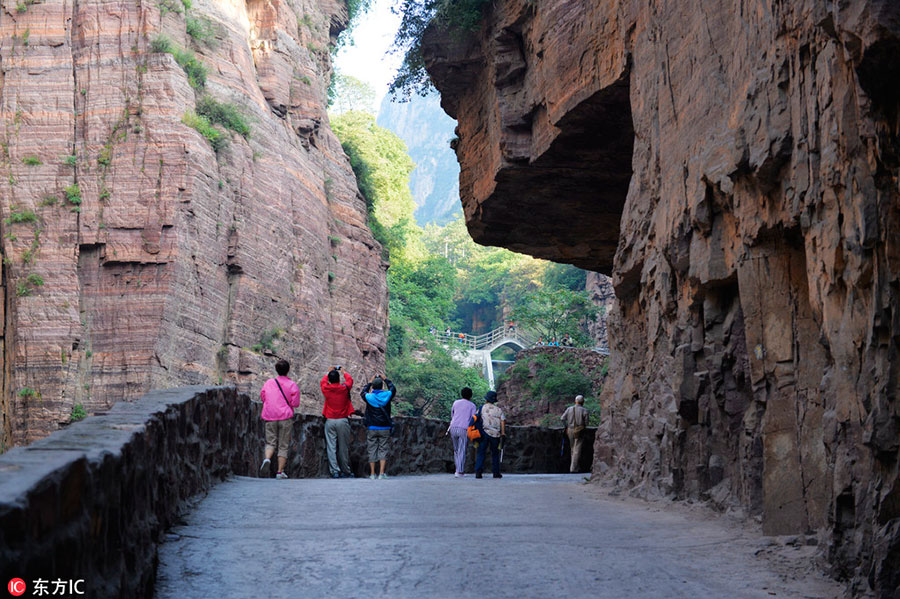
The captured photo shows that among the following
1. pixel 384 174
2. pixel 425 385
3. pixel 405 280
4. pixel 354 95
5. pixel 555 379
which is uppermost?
pixel 354 95

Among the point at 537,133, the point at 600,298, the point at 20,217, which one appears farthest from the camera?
the point at 600,298

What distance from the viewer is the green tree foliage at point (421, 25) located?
17875mm

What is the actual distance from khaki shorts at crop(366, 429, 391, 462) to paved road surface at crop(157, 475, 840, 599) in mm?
5349

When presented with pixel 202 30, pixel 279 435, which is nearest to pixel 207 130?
pixel 202 30

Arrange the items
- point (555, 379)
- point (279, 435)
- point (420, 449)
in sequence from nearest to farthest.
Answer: point (279, 435), point (420, 449), point (555, 379)

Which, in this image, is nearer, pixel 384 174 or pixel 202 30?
pixel 202 30

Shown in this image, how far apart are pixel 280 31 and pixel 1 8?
10437 millimetres

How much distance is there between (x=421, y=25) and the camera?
1906 centimetres

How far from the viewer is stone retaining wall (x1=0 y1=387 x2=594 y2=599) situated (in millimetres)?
2814

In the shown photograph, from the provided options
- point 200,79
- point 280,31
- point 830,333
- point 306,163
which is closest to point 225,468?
point 830,333

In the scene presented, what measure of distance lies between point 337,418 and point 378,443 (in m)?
0.78

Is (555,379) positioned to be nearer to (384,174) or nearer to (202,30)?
(202,30)

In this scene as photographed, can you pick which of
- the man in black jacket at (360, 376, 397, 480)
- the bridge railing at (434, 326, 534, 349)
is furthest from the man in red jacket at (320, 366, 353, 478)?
the bridge railing at (434, 326, 534, 349)

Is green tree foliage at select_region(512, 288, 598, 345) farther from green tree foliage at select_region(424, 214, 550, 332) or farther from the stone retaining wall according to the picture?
the stone retaining wall
